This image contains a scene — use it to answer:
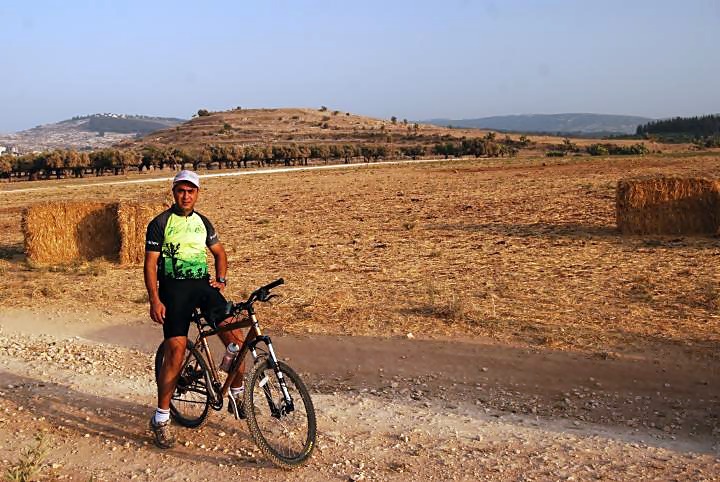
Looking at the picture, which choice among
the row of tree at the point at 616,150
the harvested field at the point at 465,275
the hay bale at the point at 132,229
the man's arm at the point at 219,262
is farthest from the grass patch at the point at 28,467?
the row of tree at the point at 616,150

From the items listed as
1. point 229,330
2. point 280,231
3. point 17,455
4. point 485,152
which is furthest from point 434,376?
point 485,152

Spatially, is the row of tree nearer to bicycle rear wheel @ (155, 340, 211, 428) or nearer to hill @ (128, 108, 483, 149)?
hill @ (128, 108, 483, 149)

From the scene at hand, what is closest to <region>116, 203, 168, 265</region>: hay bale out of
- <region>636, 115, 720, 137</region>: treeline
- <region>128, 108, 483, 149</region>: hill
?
<region>128, 108, 483, 149</region>: hill

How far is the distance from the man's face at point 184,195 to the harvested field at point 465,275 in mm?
3828

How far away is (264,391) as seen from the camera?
5.28m

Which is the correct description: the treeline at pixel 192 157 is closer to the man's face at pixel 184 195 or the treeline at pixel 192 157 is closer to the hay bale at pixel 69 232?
the hay bale at pixel 69 232

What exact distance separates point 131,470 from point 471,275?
752cm

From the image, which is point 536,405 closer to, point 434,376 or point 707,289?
point 434,376

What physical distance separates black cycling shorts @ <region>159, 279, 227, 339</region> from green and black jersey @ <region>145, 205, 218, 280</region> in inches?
2.5

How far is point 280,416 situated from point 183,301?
118cm

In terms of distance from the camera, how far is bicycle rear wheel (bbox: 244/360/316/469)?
202 inches

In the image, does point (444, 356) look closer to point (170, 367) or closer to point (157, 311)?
point (170, 367)

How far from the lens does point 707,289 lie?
9.91 m

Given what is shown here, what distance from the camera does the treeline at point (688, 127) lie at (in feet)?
403
